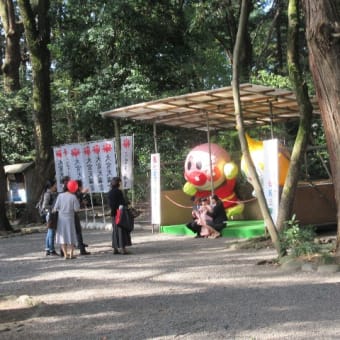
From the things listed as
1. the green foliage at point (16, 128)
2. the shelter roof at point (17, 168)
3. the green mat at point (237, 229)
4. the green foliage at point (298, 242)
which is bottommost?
the green mat at point (237, 229)

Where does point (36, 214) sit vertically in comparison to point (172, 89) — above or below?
below

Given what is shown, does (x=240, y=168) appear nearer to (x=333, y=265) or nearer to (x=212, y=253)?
A: (x=212, y=253)

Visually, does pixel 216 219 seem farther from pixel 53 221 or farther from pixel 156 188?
pixel 53 221

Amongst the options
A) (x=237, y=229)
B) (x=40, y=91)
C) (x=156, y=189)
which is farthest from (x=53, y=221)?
(x=40, y=91)

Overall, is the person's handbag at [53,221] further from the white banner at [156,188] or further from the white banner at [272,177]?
the white banner at [272,177]

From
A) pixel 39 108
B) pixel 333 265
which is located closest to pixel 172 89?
pixel 39 108

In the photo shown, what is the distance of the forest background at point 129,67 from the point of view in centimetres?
1897

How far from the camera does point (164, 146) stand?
64.3ft

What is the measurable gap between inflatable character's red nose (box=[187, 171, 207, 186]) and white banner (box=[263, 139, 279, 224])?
3821 mm

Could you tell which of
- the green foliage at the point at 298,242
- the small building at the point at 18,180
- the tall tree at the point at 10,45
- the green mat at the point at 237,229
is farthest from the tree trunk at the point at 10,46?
the green foliage at the point at 298,242

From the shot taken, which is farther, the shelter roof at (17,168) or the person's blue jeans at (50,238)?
the shelter roof at (17,168)

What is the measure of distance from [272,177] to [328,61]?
3.21 m

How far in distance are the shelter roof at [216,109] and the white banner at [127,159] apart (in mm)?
880

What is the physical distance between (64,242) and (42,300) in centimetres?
378
